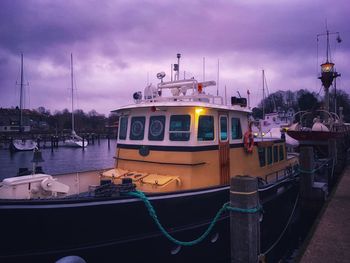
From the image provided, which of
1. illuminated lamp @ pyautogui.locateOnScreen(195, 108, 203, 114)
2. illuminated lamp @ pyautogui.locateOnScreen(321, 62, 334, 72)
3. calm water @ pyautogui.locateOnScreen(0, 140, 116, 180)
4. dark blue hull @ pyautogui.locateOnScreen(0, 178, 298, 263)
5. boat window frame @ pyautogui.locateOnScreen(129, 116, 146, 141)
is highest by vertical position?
illuminated lamp @ pyautogui.locateOnScreen(321, 62, 334, 72)

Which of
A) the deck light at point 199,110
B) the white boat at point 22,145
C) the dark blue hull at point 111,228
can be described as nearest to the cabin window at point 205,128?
the deck light at point 199,110

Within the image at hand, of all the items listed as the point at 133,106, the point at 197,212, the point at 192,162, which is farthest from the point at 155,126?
the point at 197,212

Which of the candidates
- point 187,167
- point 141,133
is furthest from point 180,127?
point 141,133

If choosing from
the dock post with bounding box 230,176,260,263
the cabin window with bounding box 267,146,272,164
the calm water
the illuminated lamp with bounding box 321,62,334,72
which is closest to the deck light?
the dock post with bounding box 230,176,260,263

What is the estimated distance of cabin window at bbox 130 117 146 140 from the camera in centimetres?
774

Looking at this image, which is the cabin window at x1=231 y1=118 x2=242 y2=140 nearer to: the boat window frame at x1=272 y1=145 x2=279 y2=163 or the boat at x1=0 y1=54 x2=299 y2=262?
the boat at x1=0 y1=54 x2=299 y2=262

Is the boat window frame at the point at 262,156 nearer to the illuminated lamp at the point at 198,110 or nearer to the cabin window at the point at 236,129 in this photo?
the cabin window at the point at 236,129

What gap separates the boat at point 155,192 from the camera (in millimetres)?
4633

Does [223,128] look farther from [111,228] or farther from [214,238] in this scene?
[111,228]

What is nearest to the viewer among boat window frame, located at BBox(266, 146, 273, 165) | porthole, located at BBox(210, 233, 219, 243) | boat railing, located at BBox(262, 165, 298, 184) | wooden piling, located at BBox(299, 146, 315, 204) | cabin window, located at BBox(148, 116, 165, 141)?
porthole, located at BBox(210, 233, 219, 243)

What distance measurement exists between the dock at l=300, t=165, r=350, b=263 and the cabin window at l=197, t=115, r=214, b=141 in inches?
123

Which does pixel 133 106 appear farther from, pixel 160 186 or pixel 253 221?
pixel 253 221

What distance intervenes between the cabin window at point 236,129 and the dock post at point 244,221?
10.9 feet

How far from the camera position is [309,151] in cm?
1041
